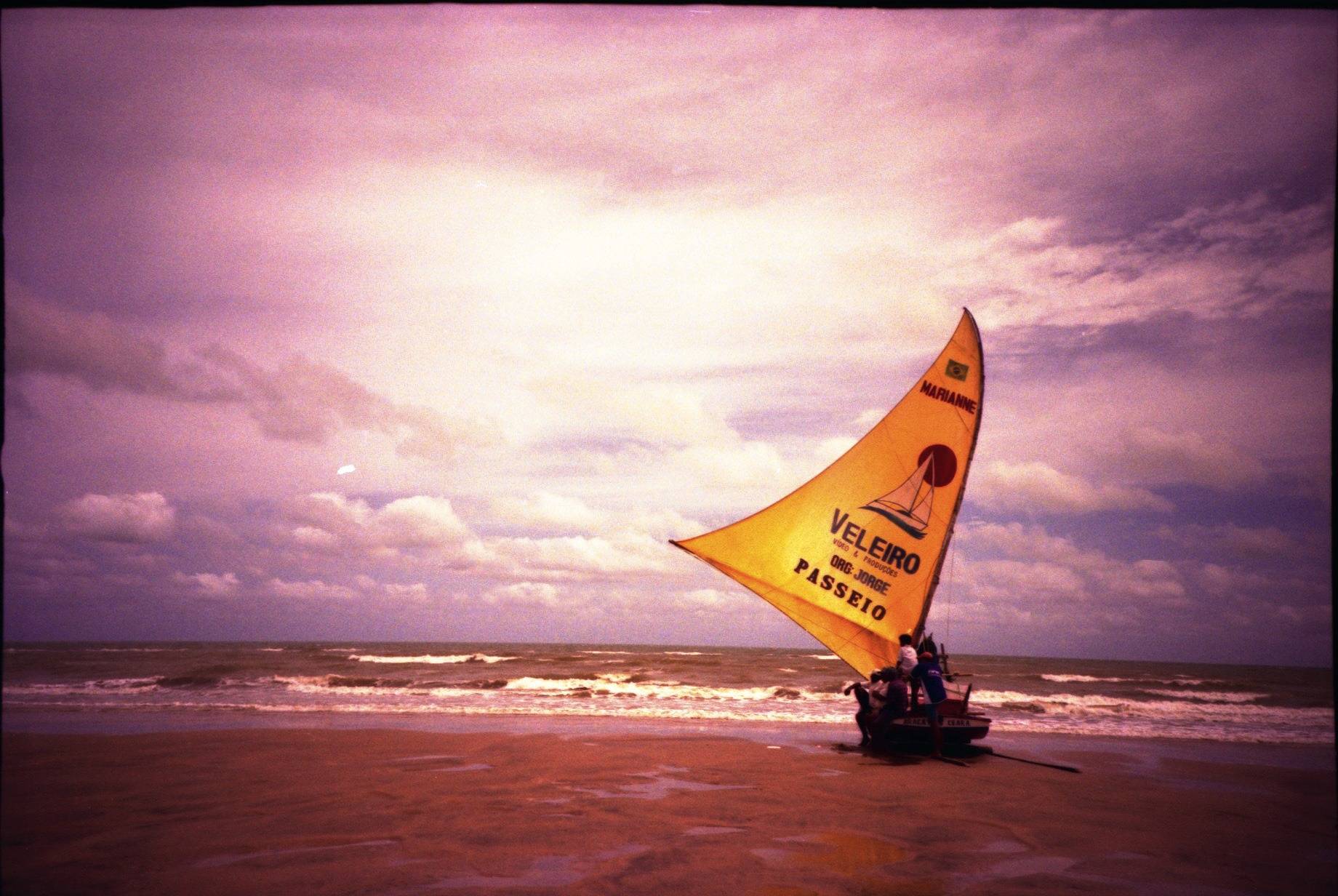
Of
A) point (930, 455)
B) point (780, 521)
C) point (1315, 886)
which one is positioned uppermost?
point (930, 455)

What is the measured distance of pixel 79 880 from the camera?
6590 mm

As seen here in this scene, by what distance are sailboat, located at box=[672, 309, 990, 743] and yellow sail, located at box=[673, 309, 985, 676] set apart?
2 centimetres

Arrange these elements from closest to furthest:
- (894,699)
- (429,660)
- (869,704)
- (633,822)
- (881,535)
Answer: (633,822) < (881,535) < (894,699) < (869,704) < (429,660)

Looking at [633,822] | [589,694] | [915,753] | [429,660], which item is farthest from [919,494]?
[429,660]

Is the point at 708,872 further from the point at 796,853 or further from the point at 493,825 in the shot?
the point at 493,825

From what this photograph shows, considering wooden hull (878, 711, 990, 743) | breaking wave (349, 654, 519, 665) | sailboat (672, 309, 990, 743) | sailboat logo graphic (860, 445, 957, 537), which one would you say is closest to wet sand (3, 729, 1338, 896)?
wooden hull (878, 711, 990, 743)

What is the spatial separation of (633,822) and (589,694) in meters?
20.1

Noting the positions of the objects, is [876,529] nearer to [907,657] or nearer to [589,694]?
[907,657]

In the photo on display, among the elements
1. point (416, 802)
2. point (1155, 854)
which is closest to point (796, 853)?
point (1155, 854)

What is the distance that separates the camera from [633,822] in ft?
27.3

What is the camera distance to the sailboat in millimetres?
12859

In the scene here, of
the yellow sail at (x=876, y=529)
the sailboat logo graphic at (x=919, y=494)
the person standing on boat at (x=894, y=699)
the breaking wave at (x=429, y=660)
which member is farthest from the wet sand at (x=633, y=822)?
the breaking wave at (x=429, y=660)

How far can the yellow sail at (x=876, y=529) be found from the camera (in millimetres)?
12867

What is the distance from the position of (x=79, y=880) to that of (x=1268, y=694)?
4710 centimetres
